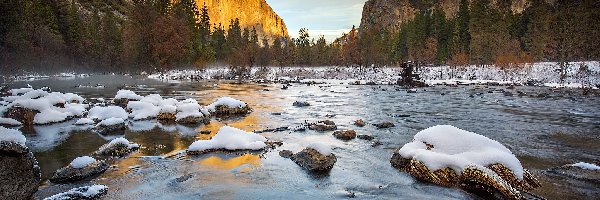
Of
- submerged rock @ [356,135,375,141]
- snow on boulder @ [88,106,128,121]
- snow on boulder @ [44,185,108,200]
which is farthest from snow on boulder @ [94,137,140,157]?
submerged rock @ [356,135,375,141]

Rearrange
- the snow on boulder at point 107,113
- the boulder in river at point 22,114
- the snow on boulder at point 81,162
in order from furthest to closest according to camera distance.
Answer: the snow on boulder at point 107,113, the boulder in river at point 22,114, the snow on boulder at point 81,162

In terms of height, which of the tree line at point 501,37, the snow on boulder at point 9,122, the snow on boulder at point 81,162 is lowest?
the snow on boulder at point 81,162

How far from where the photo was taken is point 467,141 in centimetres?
966

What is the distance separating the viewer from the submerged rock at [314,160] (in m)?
10.1

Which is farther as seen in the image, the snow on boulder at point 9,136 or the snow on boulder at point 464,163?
the snow on boulder at point 464,163

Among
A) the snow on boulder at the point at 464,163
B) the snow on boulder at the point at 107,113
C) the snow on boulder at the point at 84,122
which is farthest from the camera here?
the snow on boulder at the point at 107,113

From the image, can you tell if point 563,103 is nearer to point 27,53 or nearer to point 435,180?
point 435,180

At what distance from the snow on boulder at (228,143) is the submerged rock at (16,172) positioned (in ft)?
14.5

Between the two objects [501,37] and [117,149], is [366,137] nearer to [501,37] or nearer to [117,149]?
[117,149]

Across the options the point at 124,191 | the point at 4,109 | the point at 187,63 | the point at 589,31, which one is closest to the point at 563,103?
the point at 124,191

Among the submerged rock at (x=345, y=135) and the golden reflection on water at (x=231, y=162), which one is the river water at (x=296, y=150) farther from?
the submerged rock at (x=345, y=135)

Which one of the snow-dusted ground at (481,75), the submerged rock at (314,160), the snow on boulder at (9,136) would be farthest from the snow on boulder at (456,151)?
the snow-dusted ground at (481,75)

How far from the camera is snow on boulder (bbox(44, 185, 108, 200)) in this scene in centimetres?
744

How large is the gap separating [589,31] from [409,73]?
3448 cm
